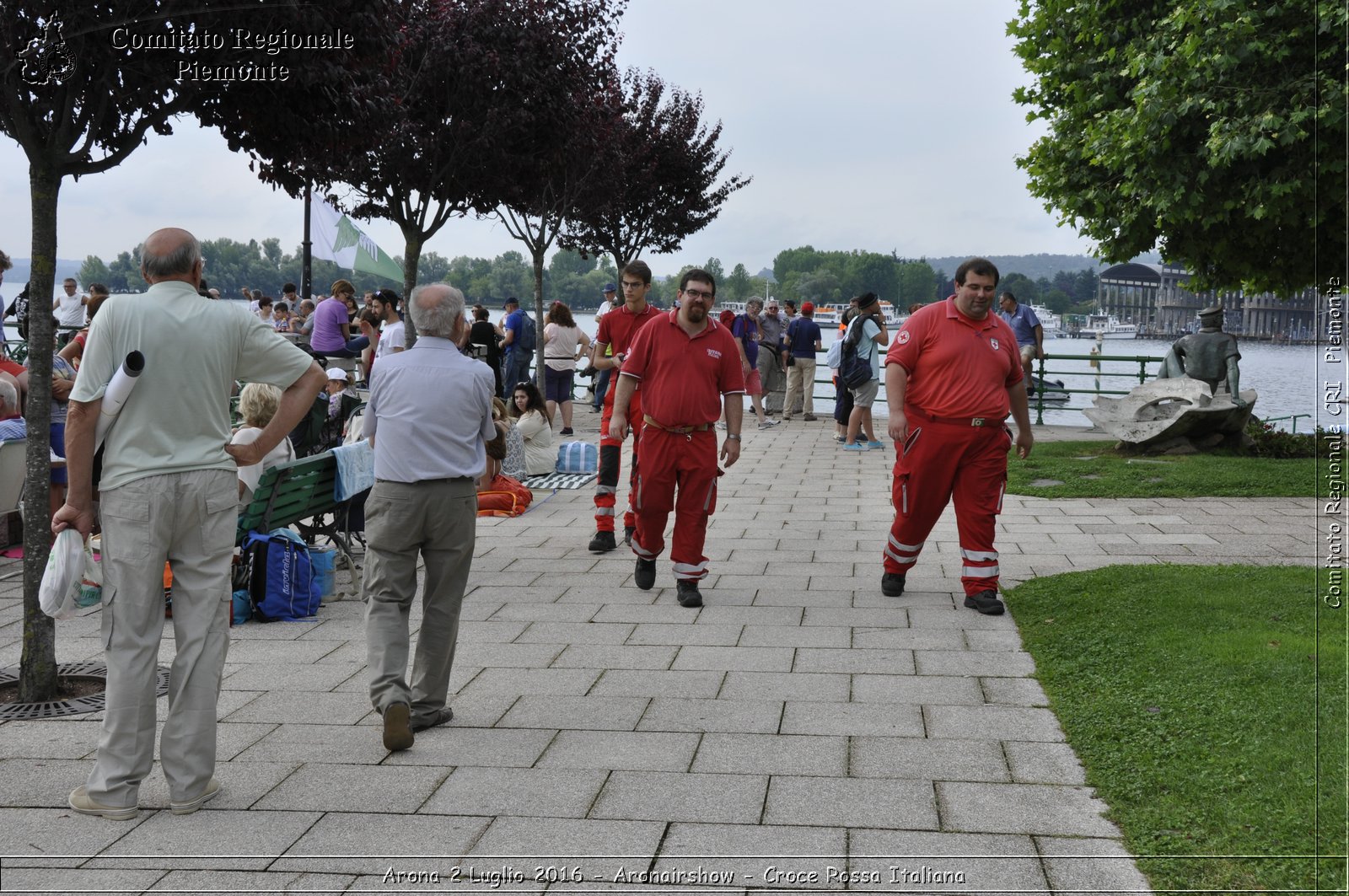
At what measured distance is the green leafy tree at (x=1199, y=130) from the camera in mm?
11859

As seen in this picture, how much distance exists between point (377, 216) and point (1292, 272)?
39.7 feet

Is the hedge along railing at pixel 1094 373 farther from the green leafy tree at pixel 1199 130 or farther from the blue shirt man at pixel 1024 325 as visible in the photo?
the green leafy tree at pixel 1199 130

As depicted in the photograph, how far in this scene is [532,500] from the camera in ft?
38.7

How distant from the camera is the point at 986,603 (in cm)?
702

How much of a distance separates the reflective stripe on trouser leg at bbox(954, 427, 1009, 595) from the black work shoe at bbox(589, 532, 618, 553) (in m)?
2.92

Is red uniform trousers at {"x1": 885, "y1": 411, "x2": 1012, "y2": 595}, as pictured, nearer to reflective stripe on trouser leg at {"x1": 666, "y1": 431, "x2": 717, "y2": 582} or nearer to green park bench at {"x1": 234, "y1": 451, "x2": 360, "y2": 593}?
reflective stripe on trouser leg at {"x1": 666, "y1": 431, "x2": 717, "y2": 582}

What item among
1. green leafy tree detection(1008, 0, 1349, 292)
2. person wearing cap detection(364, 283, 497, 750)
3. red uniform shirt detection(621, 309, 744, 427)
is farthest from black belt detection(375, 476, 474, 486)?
green leafy tree detection(1008, 0, 1349, 292)

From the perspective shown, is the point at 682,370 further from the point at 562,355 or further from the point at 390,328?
the point at 562,355

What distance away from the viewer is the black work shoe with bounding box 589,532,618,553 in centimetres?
913

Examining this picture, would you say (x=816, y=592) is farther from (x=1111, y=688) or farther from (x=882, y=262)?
(x=882, y=262)

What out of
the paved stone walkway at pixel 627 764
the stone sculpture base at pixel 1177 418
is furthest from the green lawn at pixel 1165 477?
the paved stone walkway at pixel 627 764

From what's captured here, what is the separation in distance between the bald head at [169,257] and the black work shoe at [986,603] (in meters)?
4.52

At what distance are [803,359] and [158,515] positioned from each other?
16.9 meters

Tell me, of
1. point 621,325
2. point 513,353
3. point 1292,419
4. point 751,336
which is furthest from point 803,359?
point 621,325
